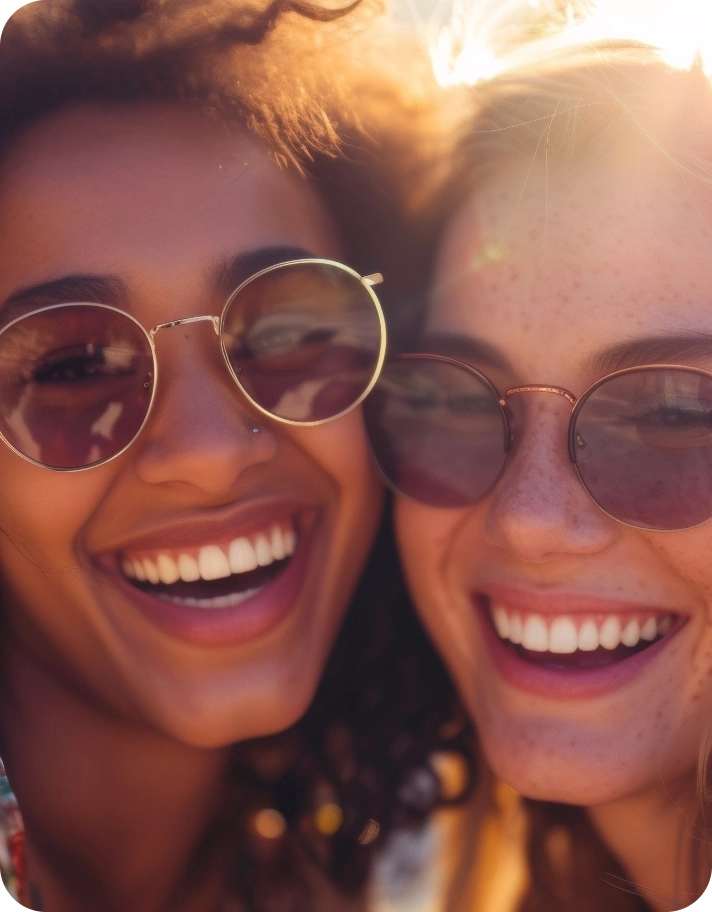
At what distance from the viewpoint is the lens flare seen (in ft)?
5.61

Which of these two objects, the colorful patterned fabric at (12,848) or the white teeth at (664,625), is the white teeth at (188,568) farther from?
the white teeth at (664,625)

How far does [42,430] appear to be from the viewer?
1.67m

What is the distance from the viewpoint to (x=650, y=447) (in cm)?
163

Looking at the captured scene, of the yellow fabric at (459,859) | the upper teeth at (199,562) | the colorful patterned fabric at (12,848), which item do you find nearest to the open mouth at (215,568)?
the upper teeth at (199,562)

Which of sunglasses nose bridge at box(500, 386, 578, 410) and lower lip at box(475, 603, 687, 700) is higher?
sunglasses nose bridge at box(500, 386, 578, 410)

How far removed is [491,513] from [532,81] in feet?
3.14

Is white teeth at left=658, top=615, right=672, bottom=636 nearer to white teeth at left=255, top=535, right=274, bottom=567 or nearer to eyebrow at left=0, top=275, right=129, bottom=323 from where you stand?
white teeth at left=255, top=535, right=274, bottom=567

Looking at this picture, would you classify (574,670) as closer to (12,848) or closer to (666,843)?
(666,843)

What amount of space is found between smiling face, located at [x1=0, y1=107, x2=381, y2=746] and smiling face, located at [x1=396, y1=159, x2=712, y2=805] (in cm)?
35

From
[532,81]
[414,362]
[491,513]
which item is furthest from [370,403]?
[532,81]

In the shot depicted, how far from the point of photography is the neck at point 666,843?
6.55ft

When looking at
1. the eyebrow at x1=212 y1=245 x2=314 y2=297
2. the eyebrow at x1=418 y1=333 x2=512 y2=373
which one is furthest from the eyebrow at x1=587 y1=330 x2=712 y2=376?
the eyebrow at x1=212 y1=245 x2=314 y2=297

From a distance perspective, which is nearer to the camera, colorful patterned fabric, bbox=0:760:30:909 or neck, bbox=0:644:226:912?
colorful patterned fabric, bbox=0:760:30:909

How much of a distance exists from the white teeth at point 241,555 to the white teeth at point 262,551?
1cm
